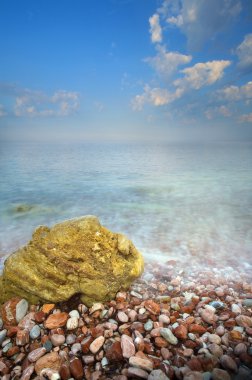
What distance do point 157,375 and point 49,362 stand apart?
1.25 m

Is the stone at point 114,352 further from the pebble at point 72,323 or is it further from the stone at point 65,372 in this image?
the pebble at point 72,323

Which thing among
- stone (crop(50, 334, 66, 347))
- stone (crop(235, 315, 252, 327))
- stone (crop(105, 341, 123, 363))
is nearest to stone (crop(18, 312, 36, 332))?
stone (crop(50, 334, 66, 347))

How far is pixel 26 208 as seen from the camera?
11688 mm


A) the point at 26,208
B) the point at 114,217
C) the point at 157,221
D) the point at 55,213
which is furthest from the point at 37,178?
the point at 157,221

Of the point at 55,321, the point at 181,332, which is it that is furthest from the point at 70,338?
the point at 181,332

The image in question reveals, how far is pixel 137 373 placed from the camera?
2.60 meters

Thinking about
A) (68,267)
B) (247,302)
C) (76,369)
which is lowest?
(247,302)

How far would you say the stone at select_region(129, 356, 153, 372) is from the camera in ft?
8.77

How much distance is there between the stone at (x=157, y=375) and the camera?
99.7 inches

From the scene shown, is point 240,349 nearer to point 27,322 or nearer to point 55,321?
point 55,321

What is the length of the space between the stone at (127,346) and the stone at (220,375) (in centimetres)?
91

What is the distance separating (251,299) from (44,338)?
3.26 metres

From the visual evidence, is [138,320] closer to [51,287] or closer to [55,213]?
[51,287]

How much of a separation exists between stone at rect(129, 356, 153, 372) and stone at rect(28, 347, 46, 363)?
109cm
